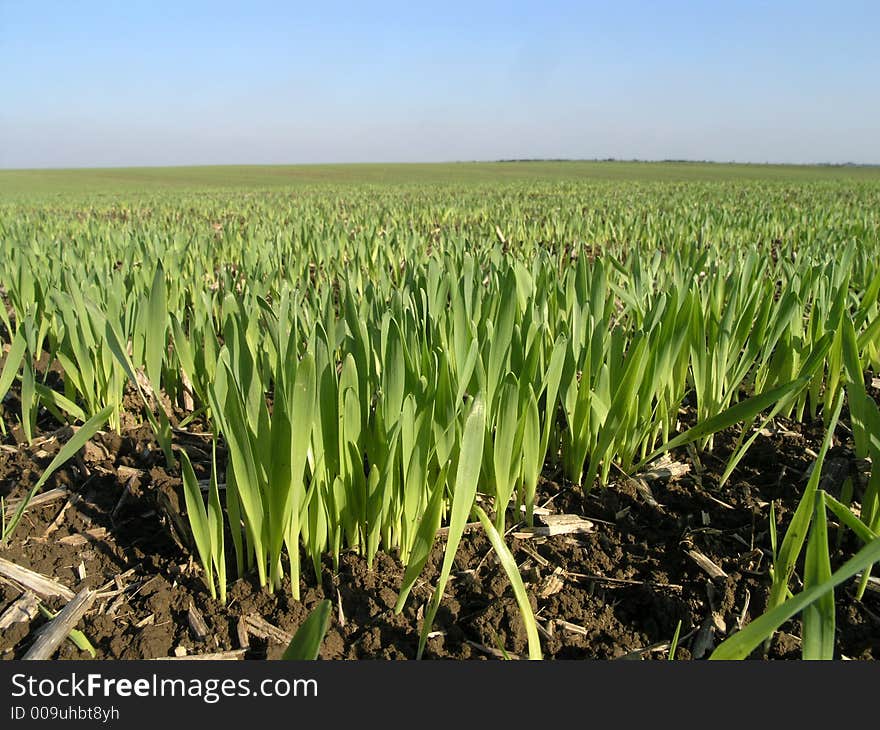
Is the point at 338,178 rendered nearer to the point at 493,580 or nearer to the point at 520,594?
the point at 493,580

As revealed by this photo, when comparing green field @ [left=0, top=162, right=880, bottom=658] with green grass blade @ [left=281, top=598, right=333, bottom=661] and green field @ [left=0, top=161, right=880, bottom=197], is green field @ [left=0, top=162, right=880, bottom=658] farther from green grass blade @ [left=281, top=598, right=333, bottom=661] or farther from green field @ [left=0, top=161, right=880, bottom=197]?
green field @ [left=0, top=161, right=880, bottom=197]

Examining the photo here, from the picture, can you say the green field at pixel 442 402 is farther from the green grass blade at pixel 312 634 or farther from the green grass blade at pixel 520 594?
the green grass blade at pixel 312 634

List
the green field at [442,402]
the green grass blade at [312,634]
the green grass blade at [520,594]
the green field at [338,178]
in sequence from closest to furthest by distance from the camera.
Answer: the green grass blade at [312,634]
the green grass blade at [520,594]
the green field at [442,402]
the green field at [338,178]

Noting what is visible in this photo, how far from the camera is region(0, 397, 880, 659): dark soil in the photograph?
3.55 feet

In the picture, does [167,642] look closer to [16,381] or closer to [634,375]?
[634,375]

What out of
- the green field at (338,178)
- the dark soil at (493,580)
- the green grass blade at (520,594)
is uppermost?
the green field at (338,178)

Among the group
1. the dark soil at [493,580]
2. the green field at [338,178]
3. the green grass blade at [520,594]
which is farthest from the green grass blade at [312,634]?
the green field at [338,178]

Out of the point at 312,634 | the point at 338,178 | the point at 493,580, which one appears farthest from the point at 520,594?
the point at 338,178

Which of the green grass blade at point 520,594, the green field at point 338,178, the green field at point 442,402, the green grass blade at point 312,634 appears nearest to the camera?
the green grass blade at point 312,634

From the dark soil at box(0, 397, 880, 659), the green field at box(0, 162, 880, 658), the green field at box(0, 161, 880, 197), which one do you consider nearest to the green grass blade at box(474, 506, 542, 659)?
the green field at box(0, 162, 880, 658)

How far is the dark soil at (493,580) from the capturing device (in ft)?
3.55

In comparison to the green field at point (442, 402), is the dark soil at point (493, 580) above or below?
below

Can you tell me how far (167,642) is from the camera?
108cm

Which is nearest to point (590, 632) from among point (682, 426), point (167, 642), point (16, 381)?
point (167, 642)
